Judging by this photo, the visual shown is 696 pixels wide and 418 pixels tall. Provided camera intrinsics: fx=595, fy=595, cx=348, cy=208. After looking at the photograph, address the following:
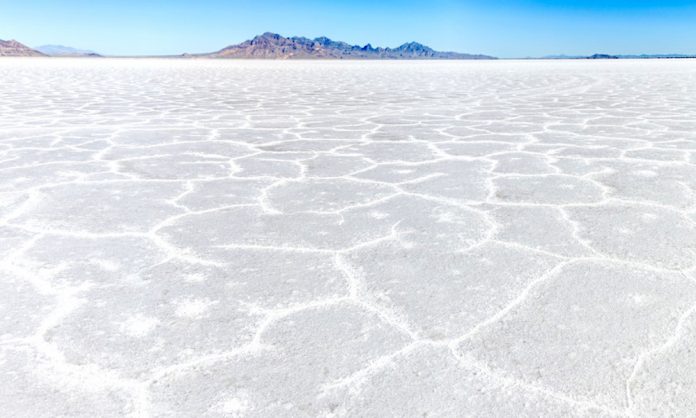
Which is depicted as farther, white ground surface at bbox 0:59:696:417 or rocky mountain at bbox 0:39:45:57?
rocky mountain at bbox 0:39:45:57

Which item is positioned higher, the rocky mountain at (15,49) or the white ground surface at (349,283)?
the white ground surface at (349,283)

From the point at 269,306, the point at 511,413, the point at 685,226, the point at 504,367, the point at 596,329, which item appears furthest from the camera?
the point at 685,226

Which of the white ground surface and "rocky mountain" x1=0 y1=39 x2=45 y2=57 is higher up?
the white ground surface

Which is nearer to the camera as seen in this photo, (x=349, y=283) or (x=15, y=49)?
(x=349, y=283)

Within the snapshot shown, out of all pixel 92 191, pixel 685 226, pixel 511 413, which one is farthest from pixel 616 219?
pixel 92 191

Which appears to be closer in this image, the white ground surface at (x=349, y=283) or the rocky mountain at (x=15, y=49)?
the white ground surface at (x=349, y=283)

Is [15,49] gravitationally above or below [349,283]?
A: below

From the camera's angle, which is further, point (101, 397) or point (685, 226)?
point (685, 226)

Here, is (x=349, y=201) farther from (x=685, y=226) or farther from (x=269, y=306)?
(x=685, y=226)
